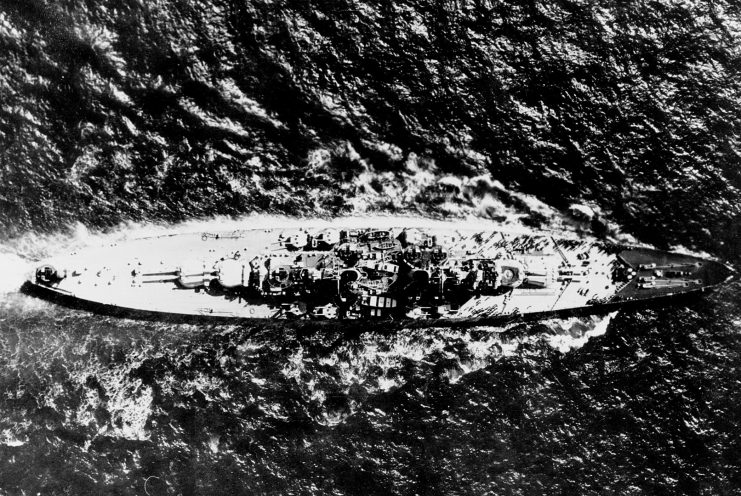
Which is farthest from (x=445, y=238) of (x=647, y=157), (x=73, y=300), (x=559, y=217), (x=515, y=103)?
(x=73, y=300)

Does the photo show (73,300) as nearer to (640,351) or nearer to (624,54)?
(640,351)

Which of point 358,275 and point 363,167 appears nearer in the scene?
point 358,275

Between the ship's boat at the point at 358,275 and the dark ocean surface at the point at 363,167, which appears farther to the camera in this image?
the dark ocean surface at the point at 363,167

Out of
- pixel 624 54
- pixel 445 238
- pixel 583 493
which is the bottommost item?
pixel 583 493

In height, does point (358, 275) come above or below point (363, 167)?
below
